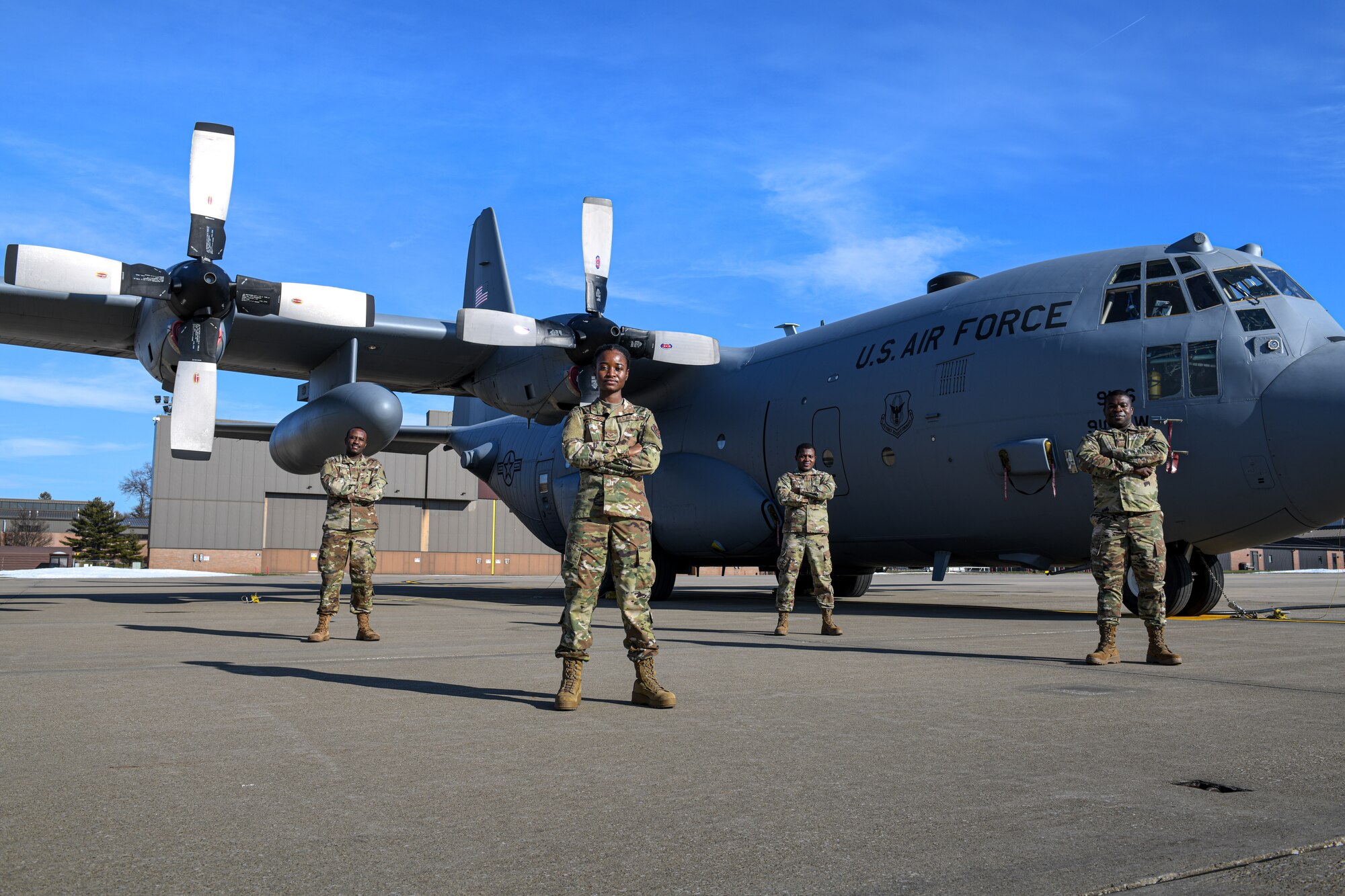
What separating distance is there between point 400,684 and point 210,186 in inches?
392

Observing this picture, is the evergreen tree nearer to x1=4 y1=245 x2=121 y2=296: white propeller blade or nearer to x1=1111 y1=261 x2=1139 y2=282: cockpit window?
x1=4 y1=245 x2=121 y2=296: white propeller blade

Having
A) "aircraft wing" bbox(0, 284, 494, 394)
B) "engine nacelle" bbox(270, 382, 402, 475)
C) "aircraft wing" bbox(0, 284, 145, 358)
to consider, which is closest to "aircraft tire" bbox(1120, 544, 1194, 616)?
"engine nacelle" bbox(270, 382, 402, 475)

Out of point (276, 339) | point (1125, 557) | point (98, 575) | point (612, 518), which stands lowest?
point (98, 575)

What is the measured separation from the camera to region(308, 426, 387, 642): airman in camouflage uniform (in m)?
9.23

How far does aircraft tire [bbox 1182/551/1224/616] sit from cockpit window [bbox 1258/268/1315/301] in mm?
3125

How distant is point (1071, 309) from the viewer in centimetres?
1197

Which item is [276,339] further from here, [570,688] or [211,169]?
[570,688]

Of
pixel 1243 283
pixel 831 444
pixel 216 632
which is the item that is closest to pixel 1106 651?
pixel 1243 283

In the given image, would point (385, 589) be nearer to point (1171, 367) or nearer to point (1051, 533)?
point (1051, 533)

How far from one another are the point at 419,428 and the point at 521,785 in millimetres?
18605

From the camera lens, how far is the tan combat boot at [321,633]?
906 cm

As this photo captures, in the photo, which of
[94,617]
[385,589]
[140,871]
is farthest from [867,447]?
[385,589]

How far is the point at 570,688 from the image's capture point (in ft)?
17.7

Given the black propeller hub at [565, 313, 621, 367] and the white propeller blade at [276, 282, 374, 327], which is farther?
the black propeller hub at [565, 313, 621, 367]
